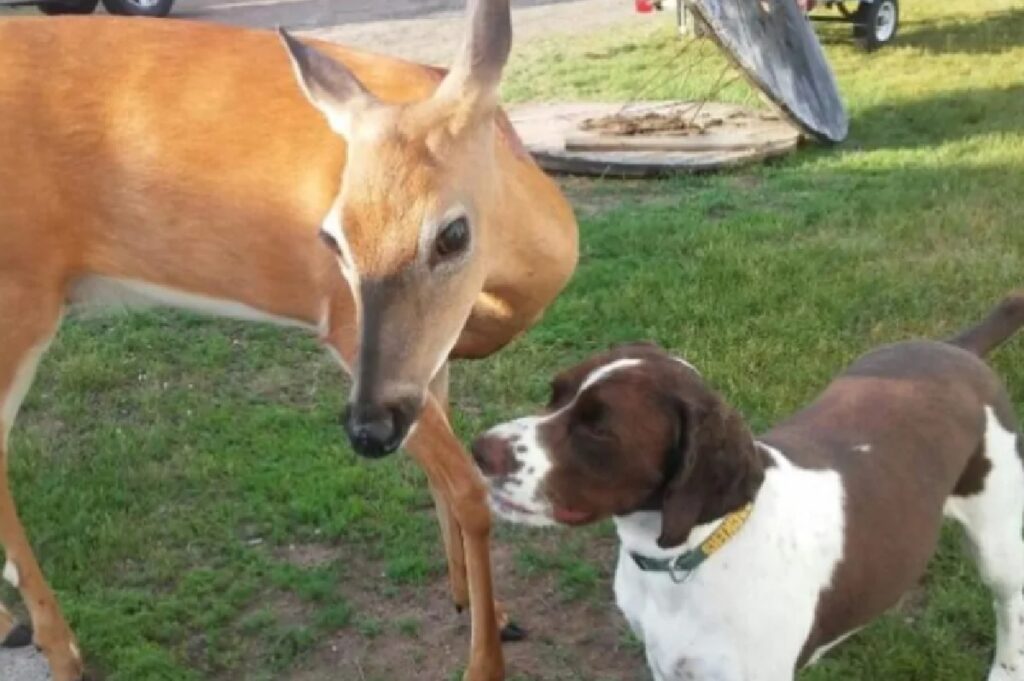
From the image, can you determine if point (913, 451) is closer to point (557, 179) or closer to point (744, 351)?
point (744, 351)

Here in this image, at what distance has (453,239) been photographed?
319 cm

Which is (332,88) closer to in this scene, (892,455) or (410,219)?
(410,219)

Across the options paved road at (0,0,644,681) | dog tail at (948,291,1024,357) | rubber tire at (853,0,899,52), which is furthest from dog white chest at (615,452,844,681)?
paved road at (0,0,644,681)

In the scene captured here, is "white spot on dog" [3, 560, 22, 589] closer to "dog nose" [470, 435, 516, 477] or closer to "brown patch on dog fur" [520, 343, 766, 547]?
"dog nose" [470, 435, 516, 477]

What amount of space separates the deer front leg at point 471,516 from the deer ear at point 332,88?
90 centimetres

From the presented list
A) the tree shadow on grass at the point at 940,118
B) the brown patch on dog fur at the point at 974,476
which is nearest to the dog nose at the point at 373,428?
the brown patch on dog fur at the point at 974,476

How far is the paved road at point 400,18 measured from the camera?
1414 cm

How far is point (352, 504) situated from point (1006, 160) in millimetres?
5052

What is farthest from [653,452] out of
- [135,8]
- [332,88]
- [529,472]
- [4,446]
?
[135,8]

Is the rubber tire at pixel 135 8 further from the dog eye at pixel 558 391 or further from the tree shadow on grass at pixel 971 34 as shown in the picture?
the dog eye at pixel 558 391

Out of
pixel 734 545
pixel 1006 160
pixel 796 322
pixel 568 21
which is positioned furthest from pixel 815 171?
pixel 568 21

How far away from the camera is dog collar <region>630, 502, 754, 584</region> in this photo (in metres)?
2.91

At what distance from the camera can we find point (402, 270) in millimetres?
3047

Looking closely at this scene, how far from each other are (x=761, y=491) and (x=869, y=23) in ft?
32.8
